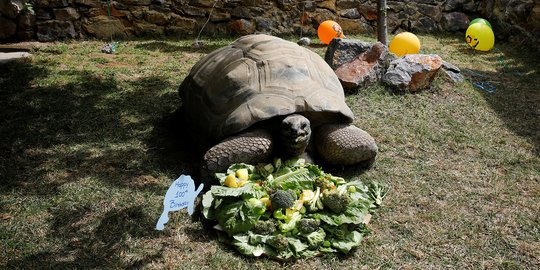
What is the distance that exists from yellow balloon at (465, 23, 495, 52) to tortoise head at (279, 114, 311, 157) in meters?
5.25

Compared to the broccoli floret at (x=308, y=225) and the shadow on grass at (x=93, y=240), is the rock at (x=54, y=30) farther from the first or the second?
the broccoli floret at (x=308, y=225)

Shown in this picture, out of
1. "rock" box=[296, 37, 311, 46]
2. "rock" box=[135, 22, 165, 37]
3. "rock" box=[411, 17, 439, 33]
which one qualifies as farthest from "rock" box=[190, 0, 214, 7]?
"rock" box=[411, 17, 439, 33]

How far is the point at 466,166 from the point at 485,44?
4307 mm

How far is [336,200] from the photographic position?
3.04 m

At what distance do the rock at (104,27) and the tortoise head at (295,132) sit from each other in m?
5.25

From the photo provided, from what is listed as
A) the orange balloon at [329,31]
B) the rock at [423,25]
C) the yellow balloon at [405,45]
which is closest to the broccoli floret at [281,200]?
the yellow balloon at [405,45]

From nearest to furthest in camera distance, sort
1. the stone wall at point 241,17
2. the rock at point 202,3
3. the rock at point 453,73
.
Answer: the rock at point 453,73
the stone wall at point 241,17
the rock at point 202,3

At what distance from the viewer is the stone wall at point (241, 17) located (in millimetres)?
7531

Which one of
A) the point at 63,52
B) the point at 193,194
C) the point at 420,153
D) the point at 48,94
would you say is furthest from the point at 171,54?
the point at 193,194

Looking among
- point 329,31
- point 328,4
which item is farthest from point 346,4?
point 329,31

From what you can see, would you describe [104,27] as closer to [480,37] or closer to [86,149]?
[86,149]

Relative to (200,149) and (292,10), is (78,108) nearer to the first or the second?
(200,149)

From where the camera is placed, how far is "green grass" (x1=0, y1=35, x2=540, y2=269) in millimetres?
2889

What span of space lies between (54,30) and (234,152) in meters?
5.39
